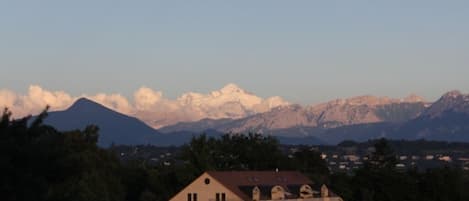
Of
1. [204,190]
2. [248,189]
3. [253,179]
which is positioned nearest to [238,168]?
[253,179]

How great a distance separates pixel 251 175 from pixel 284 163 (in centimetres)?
2288

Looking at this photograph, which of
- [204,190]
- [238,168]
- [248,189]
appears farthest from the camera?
[238,168]

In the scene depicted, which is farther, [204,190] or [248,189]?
[204,190]

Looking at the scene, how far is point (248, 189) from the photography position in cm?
10762

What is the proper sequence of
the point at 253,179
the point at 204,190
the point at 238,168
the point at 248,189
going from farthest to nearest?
1. the point at 238,168
2. the point at 253,179
3. the point at 204,190
4. the point at 248,189

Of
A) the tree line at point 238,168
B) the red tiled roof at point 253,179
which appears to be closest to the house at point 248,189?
the red tiled roof at point 253,179

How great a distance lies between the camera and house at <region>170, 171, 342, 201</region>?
351 ft

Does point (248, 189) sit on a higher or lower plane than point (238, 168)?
lower

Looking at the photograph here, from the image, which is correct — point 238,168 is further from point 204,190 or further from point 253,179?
point 204,190

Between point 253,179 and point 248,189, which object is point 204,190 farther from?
point 253,179

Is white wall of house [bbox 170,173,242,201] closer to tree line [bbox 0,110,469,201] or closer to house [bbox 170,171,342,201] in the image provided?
house [bbox 170,171,342,201]

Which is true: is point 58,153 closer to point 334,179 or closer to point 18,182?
point 18,182

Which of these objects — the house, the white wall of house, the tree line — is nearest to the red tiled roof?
the house

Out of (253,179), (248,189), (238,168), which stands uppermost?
(238,168)
